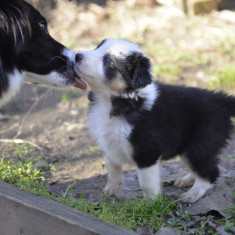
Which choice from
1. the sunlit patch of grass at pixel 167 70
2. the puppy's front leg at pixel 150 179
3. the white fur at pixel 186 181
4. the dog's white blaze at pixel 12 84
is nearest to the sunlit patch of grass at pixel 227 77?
the sunlit patch of grass at pixel 167 70

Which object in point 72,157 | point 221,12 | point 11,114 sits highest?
point 221,12

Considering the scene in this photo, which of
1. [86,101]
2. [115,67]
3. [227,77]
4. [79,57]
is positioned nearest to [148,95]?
[115,67]

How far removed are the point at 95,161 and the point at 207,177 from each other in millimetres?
1353

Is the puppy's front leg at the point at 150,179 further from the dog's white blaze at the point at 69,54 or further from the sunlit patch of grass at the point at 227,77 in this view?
the sunlit patch of grass at the point at 227,77

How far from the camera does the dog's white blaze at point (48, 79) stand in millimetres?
3202

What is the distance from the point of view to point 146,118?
10.7 feet

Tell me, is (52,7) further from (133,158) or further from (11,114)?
(133,158)

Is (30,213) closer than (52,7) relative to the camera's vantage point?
Yes

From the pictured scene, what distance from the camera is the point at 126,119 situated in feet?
10.6

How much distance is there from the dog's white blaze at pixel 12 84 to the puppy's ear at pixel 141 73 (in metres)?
0.86

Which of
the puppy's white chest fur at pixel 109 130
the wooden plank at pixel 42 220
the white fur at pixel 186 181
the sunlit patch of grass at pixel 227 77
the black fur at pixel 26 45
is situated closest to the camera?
the wooden plank at pixel 42 220

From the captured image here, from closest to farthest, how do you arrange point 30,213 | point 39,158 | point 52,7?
1. point 30,213
2. point 39,158
3. point 52,7

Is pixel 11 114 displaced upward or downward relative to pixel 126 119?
downward

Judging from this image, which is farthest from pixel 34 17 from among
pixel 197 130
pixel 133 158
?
pixel 197 130
